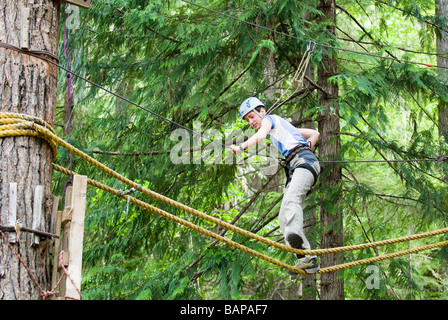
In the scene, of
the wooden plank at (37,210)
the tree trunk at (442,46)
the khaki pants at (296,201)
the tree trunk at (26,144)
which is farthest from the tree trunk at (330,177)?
the wooden plank at (37,210)

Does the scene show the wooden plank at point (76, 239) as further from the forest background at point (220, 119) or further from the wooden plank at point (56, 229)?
the forest background at point (220, 119)

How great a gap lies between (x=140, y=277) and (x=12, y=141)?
419 cm

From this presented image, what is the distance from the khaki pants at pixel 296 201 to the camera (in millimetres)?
4305

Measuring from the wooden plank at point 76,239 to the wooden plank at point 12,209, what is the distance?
1.26 feet

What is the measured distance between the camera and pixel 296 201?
4395mm

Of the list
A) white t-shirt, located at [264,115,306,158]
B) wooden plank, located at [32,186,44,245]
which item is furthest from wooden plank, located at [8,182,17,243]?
white t-shirt, located at [264,115,306,158]

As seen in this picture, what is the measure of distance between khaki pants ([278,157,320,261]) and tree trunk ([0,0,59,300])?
1.95 metres

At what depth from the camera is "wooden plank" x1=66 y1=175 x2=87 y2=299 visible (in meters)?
3.25

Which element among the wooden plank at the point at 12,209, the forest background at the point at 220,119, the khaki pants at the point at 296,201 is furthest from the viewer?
the forest background at the point at 220,119

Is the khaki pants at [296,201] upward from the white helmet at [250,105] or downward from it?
downward

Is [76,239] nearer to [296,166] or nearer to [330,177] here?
[296,166]

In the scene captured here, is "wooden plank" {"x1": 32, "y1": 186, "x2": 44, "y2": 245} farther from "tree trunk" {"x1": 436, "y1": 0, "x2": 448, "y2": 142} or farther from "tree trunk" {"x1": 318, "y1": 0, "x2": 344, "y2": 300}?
"tree trunk" {"x1": 436, "y1": 0, "x2": 448, "y2": 142}
